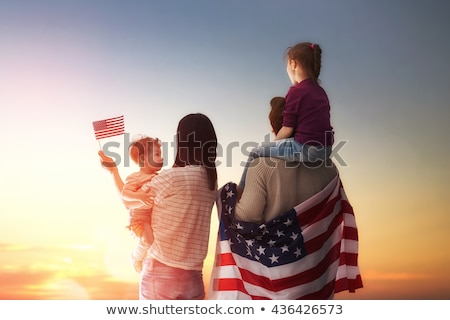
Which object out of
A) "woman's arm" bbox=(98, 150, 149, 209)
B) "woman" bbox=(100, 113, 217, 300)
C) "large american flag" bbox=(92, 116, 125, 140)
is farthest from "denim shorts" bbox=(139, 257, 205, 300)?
"large american flag" bbox=(92, 116, 125, 140)

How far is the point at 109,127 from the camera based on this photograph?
4449 mm

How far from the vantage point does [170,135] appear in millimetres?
4418

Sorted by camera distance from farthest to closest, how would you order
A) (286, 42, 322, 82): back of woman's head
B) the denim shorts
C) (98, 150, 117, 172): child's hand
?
(98, 150, 117, 172): child's hand → (286, 42, 322, 82): back of woman's head → the denim shorts

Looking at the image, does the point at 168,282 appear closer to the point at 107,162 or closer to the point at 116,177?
the point at 116,177

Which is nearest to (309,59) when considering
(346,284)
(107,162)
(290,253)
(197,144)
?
(197,144)

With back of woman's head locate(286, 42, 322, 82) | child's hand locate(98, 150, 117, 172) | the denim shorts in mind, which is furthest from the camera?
child's hand locate(98, 150, 117, 172)

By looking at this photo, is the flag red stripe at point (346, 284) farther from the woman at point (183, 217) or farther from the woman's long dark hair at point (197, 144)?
the woman's long dark hair at point (197, 144)

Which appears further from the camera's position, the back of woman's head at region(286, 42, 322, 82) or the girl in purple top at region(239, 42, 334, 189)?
the back of woman's head at region(286, 42, 322, 82)

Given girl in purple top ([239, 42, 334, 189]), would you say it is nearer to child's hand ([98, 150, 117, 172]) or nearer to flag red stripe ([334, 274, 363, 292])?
flag red stripe ([334, 274, 363, 292])

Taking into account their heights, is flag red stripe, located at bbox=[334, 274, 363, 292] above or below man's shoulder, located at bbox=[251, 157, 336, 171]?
below

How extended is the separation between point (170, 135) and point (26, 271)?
1.35m

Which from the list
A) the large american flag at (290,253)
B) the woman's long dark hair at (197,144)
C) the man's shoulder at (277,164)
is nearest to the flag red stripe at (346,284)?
the large american flag at (290,253)

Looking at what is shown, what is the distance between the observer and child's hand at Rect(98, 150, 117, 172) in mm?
4402

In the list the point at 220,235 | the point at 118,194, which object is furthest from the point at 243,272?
the point at 118,194
